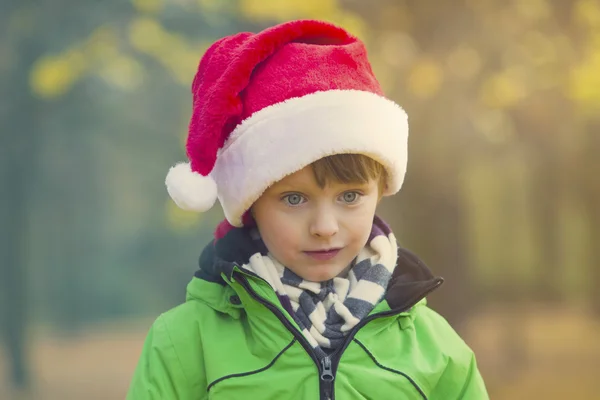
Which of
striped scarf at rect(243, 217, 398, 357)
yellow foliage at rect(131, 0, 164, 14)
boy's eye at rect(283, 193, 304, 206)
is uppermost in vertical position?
yellow foliage at rect(131, 0, 164, 14)

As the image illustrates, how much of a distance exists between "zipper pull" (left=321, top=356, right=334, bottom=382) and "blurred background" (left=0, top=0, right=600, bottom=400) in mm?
2591

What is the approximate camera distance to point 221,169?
2.01 meters

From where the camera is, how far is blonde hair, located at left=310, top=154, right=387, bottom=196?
6.22 ft

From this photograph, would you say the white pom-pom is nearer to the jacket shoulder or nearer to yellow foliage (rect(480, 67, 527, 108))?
the jacket shoulder

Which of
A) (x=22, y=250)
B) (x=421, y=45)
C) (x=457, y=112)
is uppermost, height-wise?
(x=421, y=45)

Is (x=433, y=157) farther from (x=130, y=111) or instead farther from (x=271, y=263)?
(x=271, y=263)

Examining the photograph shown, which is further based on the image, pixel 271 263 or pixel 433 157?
pixel 433 157

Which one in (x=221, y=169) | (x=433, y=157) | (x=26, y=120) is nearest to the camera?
(x=221, y=169)

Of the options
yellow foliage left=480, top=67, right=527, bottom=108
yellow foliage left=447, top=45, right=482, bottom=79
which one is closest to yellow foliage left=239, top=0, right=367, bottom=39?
yellow foliage left=447, top=45, right=482, bottom=79

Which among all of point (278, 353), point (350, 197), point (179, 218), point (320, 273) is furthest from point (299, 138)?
point (179, 218)

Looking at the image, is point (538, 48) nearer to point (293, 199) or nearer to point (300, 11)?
point (300, 11)

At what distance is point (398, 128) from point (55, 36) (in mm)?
2771

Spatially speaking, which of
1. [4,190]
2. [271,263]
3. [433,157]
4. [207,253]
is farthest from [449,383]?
[4,190]

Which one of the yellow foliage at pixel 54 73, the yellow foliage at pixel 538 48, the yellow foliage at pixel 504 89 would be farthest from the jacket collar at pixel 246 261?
the yellow foliage at pixel 538 48
